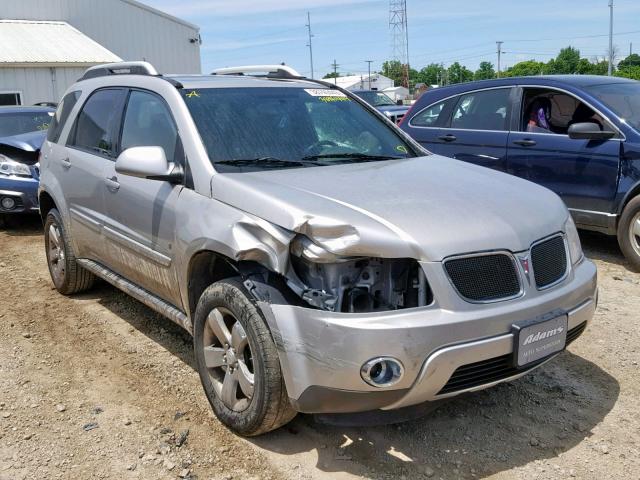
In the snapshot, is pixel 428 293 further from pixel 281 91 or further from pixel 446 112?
pixel 446 112

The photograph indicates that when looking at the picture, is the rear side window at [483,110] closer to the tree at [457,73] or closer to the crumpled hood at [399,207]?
the crumpled hood at [399,207]

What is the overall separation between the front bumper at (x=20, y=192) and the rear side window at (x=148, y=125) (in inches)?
189

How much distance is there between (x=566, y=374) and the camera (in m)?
4.08

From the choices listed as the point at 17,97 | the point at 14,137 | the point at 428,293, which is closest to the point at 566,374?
the point at 428,293

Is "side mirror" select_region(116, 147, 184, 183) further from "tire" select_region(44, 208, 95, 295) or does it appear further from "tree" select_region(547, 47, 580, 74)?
"tree" select_region(547, 47, 580, 74)

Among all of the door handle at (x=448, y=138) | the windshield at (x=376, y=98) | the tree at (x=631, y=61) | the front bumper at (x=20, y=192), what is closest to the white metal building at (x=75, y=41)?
the windshield at (x=376, y=98)

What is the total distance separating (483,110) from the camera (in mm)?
7320

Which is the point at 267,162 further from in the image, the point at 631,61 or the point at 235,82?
the point at 631,61

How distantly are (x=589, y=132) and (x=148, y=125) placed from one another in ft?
13.2

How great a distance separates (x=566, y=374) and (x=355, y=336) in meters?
1.93

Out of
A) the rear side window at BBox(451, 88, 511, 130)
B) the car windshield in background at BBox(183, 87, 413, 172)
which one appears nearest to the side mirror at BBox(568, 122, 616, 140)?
the rear side window at BBox(451, 88, 511, 130)

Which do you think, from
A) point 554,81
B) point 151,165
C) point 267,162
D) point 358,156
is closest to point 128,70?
point 151,165

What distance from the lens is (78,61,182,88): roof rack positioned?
4.53m

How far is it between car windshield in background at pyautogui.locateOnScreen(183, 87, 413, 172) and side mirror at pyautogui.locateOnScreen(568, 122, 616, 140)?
7.95ft
